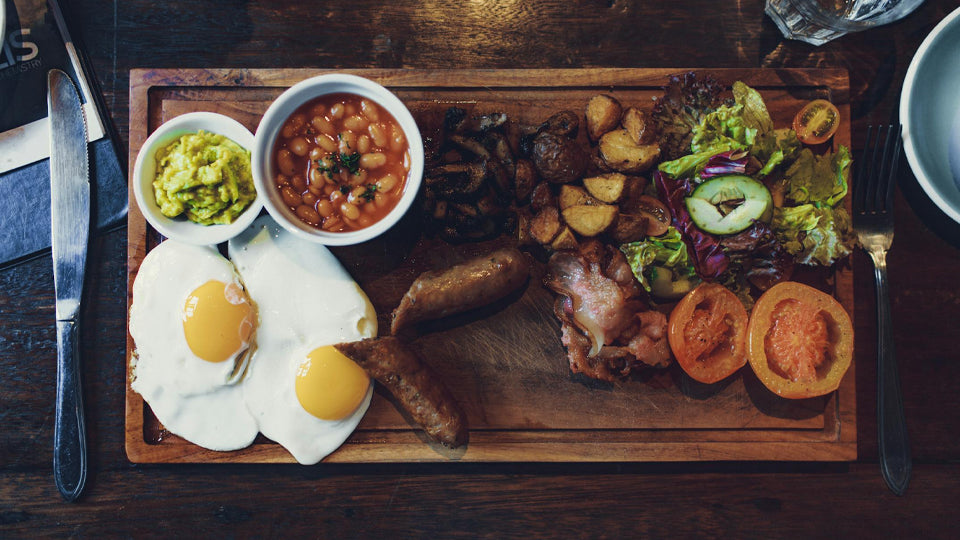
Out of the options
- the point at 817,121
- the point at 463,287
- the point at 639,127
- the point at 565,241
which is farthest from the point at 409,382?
the point at 817,121

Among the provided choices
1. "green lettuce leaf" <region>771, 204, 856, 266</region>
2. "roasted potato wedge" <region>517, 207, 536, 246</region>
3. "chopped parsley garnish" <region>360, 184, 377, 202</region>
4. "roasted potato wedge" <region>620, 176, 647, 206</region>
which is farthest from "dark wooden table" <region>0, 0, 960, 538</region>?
"chopped parsley garnish" <region>360, 184, 377, 202</region>

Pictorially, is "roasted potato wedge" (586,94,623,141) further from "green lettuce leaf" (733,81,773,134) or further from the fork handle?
the fork handle

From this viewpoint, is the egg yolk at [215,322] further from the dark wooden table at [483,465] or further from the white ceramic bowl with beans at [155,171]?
the dark wooden table at [483,465]

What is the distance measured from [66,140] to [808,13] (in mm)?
4223

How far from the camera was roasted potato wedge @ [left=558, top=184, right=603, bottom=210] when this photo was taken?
297 cm

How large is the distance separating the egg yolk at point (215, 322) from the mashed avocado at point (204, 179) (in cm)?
43

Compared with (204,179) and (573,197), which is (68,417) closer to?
(204,179)

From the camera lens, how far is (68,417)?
10.3ft

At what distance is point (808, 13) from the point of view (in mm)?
3104

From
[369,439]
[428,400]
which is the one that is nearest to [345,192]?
[428,400]

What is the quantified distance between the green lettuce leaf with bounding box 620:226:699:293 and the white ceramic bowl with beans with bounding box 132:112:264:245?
1928 millimetres

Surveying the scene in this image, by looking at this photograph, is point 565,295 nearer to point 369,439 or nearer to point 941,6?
point 369,439

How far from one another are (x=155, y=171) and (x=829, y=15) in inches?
144

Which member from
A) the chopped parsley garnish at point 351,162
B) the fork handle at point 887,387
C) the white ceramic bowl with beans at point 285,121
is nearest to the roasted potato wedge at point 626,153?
the white ceramic bowl with beans at point 285,121
